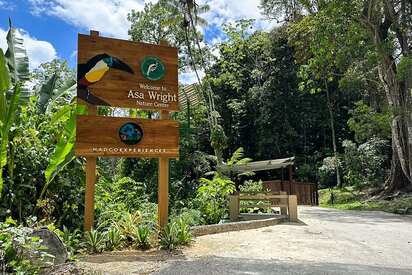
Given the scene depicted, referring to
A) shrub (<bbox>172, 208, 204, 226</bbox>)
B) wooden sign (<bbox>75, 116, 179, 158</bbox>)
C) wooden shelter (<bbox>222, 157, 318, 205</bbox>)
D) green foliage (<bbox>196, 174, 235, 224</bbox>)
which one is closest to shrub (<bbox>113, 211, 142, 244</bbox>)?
wooden sign (<bbox>75, 116, 179, 158</bbox>)

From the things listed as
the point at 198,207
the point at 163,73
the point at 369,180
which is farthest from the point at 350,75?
the point at 163,73

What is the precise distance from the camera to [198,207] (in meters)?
10.2

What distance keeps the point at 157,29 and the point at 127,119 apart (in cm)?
2126

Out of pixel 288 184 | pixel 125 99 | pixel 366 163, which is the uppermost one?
pixel 125 99

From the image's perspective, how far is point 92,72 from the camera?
7.06 metres

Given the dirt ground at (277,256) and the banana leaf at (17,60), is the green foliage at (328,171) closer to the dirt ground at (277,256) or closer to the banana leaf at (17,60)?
the dirt ground at (277,256)

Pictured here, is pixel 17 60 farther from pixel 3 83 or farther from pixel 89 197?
pixel 89 197

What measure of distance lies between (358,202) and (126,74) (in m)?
17.2

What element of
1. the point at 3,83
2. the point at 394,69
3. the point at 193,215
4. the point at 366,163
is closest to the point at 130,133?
the point at 3,83

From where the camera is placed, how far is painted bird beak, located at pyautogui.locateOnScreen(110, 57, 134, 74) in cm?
725

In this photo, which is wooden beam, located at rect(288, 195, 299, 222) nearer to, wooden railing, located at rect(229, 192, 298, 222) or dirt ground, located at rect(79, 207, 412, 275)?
wooden railing, located at rect(229, 192, 298, 222)

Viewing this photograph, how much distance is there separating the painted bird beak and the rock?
3.35m

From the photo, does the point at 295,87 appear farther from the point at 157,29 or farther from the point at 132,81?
the point at 132,81

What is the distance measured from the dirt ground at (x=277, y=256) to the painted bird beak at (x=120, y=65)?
325 centimetres
